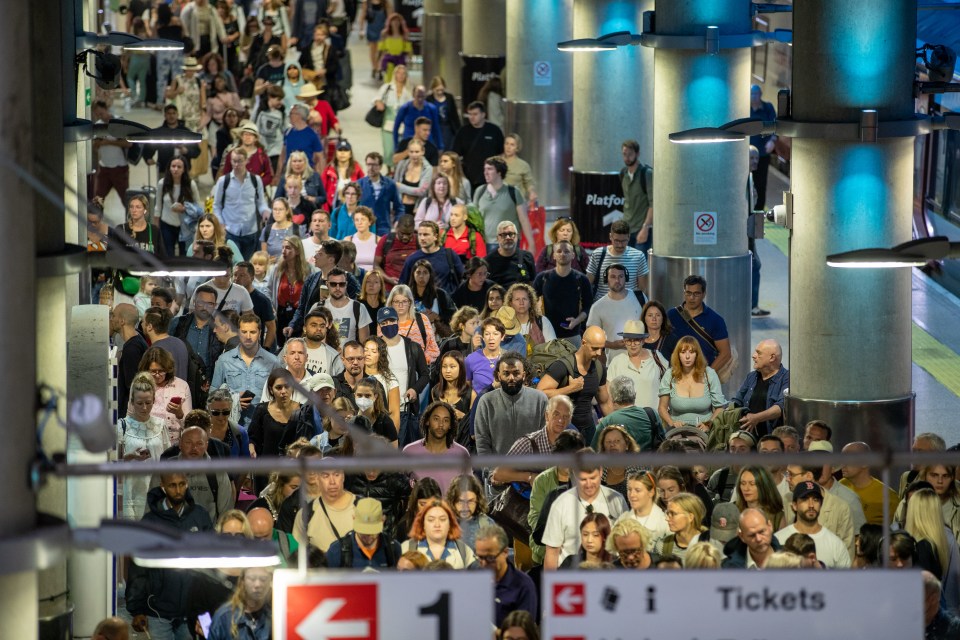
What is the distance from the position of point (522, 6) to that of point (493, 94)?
6.04ft

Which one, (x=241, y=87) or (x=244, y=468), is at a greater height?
(x=241, y=87)

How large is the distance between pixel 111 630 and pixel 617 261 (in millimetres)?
8519

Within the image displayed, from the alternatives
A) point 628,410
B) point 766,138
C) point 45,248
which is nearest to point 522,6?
point 766,138

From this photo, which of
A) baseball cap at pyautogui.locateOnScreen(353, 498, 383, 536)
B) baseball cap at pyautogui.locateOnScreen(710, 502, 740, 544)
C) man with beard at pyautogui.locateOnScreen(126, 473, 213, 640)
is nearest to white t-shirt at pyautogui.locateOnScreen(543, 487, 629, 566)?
baseball cap at pyautogui.locateOnScreen(710, 502, 740, 544)

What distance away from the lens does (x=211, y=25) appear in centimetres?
3388

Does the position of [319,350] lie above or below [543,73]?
below

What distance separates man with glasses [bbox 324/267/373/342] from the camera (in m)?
15.1

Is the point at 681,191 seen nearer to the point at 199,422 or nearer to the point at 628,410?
the point at 628,410

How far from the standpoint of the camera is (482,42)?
32875 millimetres

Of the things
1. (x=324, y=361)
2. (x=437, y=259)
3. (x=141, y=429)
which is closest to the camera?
(x=141, y=429)

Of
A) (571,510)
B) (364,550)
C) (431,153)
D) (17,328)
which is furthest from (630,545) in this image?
(431,153)

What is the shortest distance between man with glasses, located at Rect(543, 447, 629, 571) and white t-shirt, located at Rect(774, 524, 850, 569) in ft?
3.20

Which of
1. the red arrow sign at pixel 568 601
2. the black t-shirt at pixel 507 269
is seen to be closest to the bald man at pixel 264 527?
the red arrow sign at pixel 568 601

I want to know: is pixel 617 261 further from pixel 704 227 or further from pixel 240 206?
pixel 240 206
